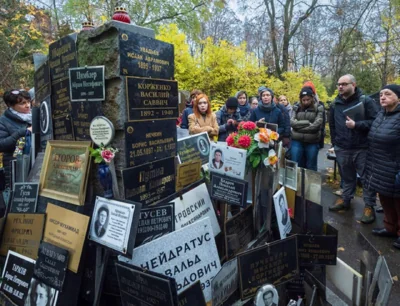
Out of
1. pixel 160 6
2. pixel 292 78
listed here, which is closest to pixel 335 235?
pixel 292 78

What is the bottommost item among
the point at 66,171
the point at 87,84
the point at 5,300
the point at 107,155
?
the point at 5,300

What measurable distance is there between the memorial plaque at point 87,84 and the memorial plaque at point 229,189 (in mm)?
1128

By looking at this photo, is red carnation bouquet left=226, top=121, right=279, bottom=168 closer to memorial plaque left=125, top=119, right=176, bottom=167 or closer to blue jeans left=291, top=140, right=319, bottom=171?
memorial plaque left=125, top=119, right=176, bottom=167

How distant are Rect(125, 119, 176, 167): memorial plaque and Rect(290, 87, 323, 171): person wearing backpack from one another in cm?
300

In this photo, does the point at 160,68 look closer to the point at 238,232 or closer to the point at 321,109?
the point at 238,232

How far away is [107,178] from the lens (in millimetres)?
2162

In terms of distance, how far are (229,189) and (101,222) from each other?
41.4 inches

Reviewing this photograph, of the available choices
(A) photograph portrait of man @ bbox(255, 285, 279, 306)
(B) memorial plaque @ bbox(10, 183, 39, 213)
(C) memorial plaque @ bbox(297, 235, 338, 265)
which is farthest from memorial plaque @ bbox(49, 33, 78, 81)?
(C) memorial plaque @ bbox(297, 235, 338, 265)

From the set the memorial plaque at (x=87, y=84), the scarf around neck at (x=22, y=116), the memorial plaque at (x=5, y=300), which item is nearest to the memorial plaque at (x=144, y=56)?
the memorial plaque at (x=87, y=84)

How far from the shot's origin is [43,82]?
Result: 2908 millimetres

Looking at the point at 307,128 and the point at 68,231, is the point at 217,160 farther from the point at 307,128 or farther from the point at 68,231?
the point at 307,128

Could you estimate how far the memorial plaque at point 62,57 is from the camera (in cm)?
239

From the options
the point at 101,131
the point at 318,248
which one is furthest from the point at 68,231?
the point at 318,248

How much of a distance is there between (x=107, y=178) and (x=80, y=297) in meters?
0.96
